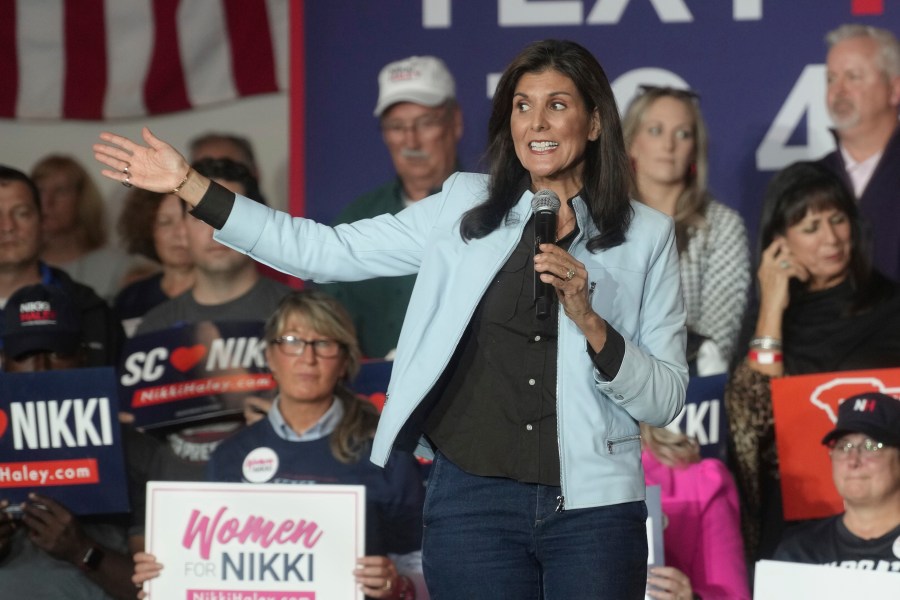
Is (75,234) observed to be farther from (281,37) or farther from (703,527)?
(703,527)

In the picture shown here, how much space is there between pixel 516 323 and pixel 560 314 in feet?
0.25

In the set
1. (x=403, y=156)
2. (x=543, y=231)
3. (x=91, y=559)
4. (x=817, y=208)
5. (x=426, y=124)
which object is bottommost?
(x=91, y=559)

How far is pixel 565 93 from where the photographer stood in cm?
239

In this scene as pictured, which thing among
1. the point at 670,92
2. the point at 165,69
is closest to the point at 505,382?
the point at 670,92

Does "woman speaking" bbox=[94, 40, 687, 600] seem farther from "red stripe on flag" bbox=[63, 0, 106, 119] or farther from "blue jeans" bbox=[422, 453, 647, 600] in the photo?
"red stripe on flag" bbox=[63, 0, 106, 119]

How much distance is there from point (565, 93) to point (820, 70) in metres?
3.08

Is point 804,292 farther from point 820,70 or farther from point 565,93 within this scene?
point 565,93

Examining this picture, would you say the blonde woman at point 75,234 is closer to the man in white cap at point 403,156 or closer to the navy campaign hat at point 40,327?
the man in white cap at point 403,156

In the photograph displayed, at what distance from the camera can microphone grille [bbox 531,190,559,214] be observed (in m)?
2.27

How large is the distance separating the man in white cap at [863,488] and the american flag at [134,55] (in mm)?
3009

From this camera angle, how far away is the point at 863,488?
12.8 feet

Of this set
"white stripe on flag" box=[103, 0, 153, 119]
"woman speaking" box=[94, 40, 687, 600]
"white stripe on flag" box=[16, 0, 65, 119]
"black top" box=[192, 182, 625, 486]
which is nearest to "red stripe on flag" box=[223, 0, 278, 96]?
"white stripe on flag" box=[103, 0, 153, 119]

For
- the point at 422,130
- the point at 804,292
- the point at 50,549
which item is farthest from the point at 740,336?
the point at 50,549

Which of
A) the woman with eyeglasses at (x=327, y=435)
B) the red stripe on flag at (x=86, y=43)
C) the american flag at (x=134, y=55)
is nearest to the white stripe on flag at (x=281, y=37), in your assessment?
the american flag at (x=134, y=55)
